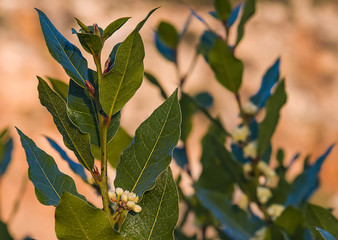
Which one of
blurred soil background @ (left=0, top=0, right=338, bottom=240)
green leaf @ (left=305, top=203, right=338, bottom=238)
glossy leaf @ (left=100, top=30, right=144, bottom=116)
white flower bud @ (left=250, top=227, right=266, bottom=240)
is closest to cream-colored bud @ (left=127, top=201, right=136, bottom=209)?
glossy leaf @ (left=100, top=30, right=144, bottom=116)

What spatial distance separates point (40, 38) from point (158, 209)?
6.82 m

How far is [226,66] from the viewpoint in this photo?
93 cm

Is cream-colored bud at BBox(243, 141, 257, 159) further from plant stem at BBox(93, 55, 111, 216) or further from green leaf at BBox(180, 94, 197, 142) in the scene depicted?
plant stem at BBox(93, 55, 111, 216)

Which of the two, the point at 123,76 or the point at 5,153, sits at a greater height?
the point at 123,76

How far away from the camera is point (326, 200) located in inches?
212

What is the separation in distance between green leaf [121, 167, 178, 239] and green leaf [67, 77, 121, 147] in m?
0.09

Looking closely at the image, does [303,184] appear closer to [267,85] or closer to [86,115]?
[267,85]

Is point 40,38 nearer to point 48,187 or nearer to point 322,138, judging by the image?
point 322,138

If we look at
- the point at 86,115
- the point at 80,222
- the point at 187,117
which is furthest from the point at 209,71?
the point at 80,222

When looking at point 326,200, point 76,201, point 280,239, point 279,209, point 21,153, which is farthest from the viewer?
point 21,153

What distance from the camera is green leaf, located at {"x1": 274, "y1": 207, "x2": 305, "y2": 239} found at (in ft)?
2.53

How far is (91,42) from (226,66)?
A: 0.42m

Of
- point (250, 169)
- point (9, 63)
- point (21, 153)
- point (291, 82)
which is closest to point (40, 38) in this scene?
point (9, 63)

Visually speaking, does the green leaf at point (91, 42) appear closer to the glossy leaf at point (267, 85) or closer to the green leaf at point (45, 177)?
the green leaf at point (45, 177)
